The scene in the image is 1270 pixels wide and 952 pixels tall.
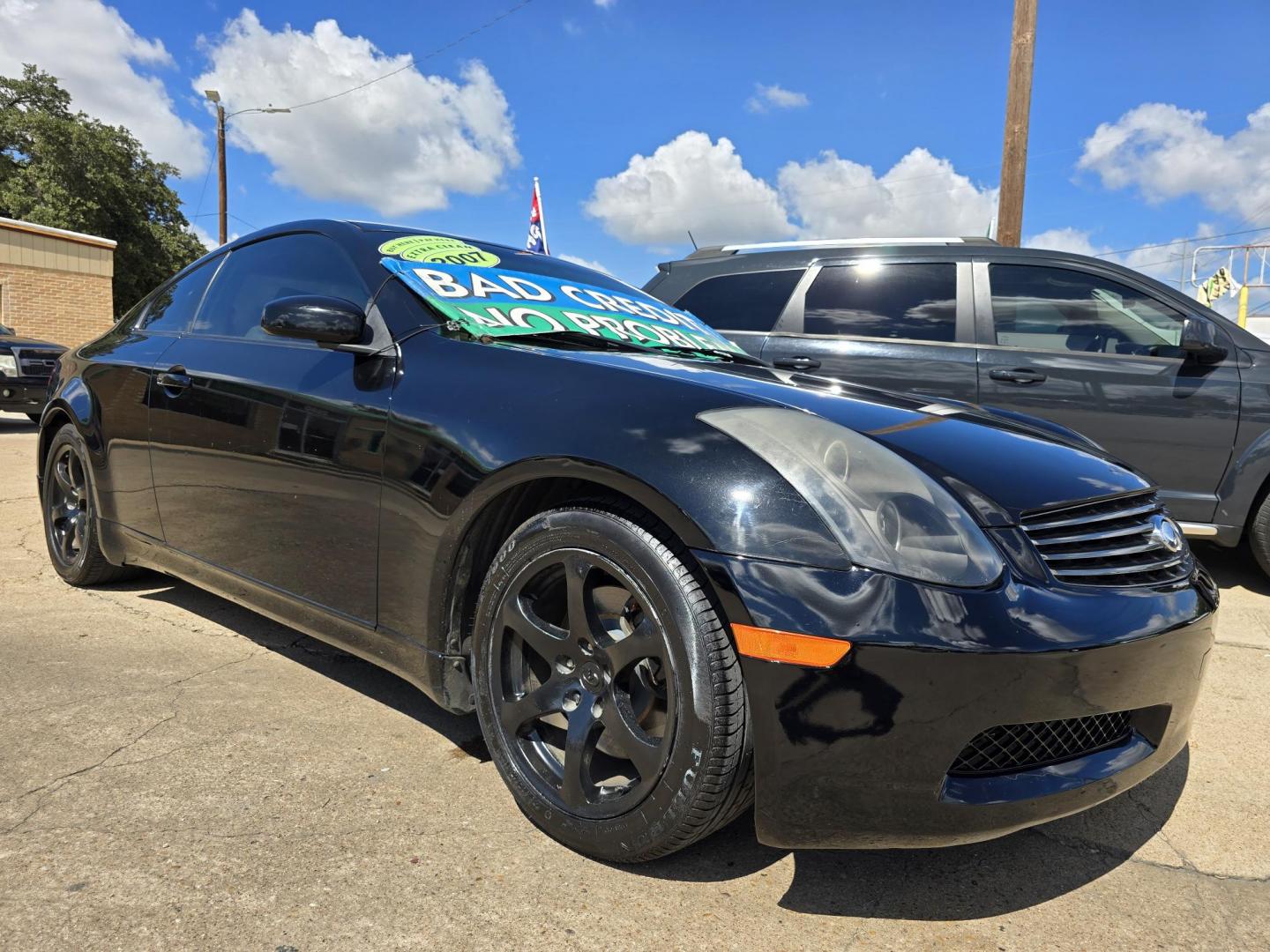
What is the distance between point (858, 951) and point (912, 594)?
686 mm

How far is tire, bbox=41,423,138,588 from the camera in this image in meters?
3.66

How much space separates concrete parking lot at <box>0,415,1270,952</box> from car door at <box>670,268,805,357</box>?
3.00 meters

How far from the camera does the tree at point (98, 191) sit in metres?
33.8

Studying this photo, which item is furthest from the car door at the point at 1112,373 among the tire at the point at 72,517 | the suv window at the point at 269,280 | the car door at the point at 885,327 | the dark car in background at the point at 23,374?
the dark car in background at the point at 23,374

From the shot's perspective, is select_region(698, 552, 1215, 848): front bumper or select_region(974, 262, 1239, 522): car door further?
select_region(974, 262, 1239, 522): car door

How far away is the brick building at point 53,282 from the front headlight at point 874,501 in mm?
23861

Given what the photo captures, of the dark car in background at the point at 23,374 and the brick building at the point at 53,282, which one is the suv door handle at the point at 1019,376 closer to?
the dark car in background at the point at 23,374

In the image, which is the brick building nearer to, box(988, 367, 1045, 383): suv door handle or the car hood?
box(988, 367, 1045, 383): suv door handle

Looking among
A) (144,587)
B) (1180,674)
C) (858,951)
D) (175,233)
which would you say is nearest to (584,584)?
(858,951)

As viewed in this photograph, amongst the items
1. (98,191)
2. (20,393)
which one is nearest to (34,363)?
(20,393)

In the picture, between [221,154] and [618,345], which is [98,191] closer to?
[221,154]

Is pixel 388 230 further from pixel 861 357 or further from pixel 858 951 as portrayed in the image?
pixel 861 357

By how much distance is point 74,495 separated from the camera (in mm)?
3789

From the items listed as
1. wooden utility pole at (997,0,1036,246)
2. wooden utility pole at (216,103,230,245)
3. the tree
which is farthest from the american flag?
the tree
